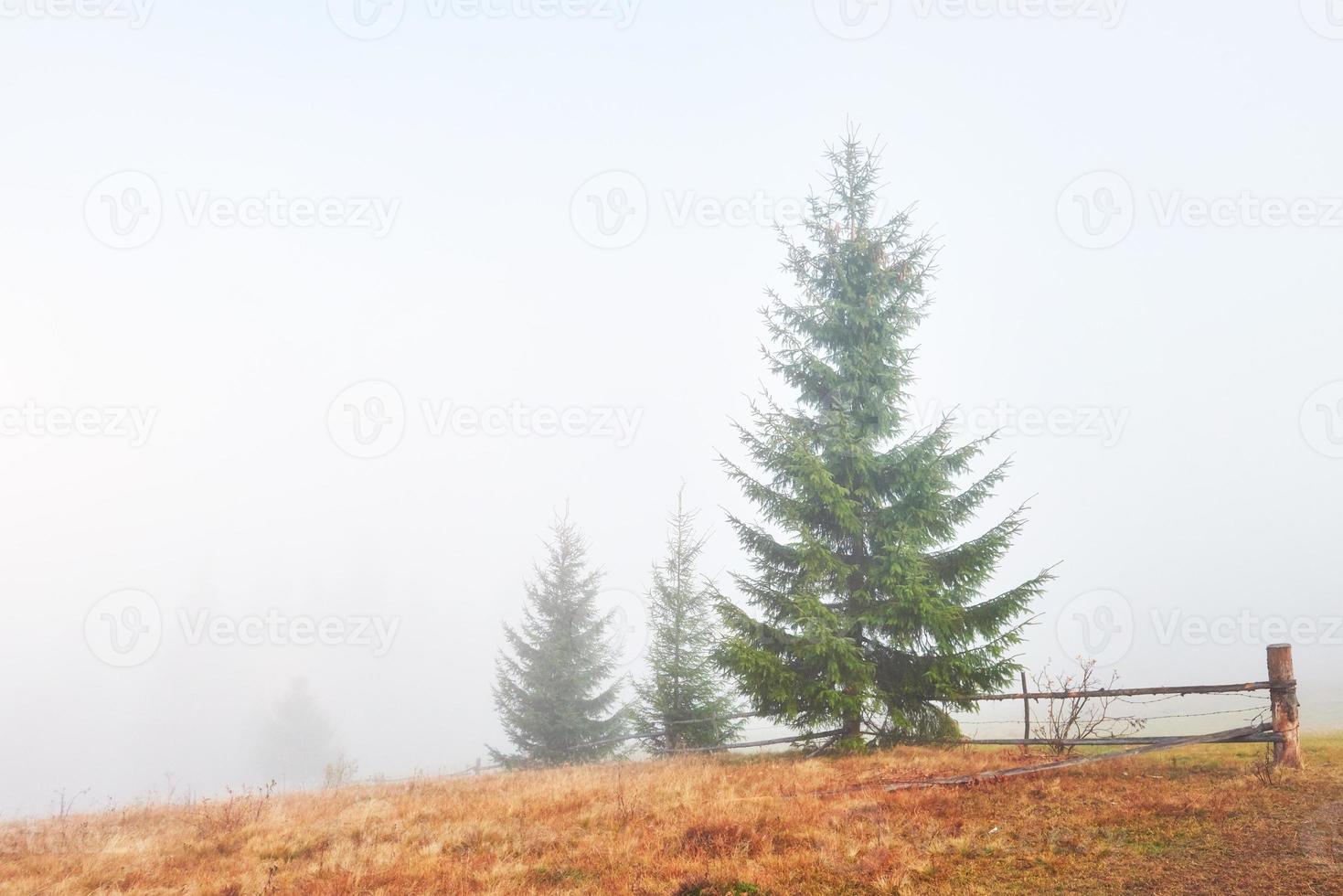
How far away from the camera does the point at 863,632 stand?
43.5ft

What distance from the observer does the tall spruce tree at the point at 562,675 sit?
22.2 metres

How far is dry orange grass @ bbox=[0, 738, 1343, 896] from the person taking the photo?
5.63 meters

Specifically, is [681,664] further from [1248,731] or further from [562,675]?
[1248,731]

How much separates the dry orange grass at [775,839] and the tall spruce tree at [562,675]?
39.5ft

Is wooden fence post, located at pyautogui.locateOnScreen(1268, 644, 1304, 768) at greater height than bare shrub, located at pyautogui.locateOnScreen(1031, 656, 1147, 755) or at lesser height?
greater

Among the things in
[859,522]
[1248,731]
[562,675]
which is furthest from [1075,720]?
[562,675]

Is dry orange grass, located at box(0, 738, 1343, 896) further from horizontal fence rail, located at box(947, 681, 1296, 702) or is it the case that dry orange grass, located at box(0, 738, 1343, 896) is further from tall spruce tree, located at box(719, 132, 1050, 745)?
tall spruce tree, located at box(719, 132, 1050, 745)

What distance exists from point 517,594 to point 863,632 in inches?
7314

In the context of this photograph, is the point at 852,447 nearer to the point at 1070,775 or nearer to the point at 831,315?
the point at 831,315

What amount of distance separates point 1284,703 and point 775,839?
7372 mm

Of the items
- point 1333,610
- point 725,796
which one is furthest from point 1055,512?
point 725,796

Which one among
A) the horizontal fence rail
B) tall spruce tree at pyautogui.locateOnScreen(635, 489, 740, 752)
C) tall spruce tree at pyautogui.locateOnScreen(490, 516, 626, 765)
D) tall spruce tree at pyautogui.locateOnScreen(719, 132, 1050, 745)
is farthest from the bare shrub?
tall spruce tree at pyautogui.locateOnScreen(490, 516, 626, 765)

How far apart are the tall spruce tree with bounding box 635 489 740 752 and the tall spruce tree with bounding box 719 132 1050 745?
16.8ft

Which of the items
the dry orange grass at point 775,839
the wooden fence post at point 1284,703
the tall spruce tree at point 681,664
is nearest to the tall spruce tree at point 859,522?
the dry orange grass at point 775,839
